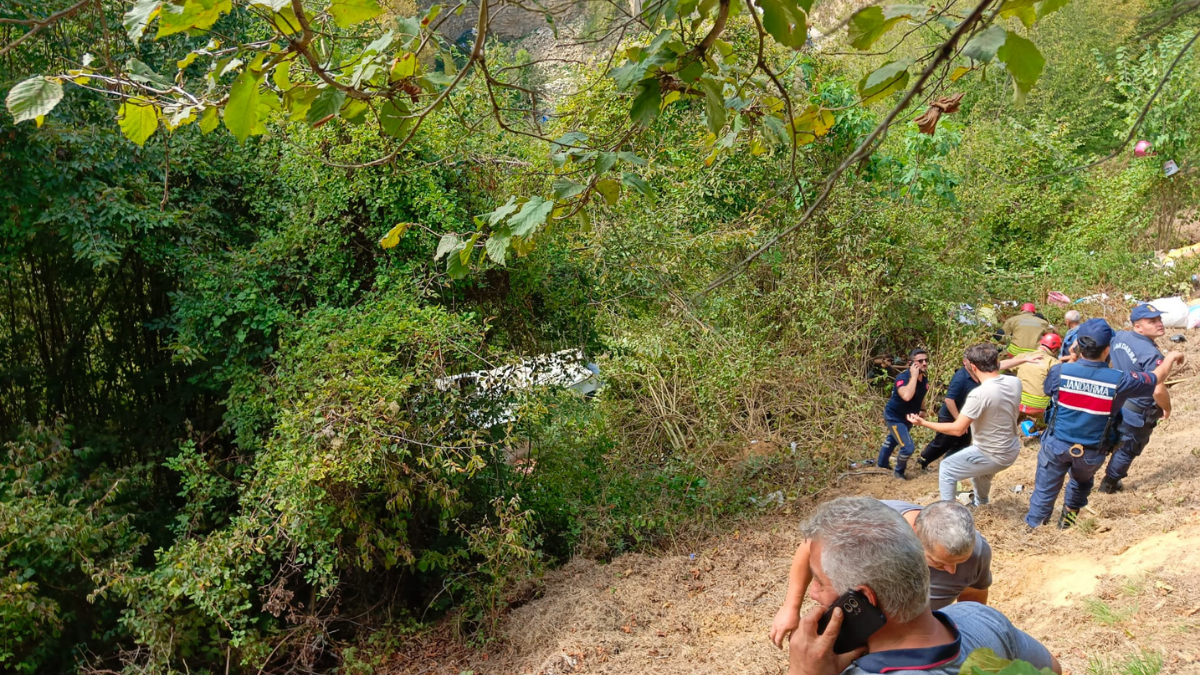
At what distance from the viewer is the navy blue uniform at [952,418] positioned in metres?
6.44

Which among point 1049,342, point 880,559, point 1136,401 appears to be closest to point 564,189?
point 880,559

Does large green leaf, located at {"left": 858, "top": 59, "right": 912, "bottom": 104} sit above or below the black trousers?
above

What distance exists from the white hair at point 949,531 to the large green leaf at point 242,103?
2535mm

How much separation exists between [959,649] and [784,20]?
1403 mm

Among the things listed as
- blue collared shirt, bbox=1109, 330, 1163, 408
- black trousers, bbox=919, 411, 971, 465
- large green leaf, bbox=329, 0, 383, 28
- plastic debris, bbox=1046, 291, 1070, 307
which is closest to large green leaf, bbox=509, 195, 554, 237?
large green leaf, bbox=329, 0, 383, 28

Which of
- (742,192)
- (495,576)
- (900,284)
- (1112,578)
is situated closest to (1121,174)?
(900,284)

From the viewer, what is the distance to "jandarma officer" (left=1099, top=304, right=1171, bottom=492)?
5.28 meters

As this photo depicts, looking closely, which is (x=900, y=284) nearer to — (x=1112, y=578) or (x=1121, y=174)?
(x=1112, y=578)

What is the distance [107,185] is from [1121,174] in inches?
544

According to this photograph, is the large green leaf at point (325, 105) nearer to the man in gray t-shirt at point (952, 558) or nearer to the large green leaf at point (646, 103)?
the large green leaf at point (646, 103)

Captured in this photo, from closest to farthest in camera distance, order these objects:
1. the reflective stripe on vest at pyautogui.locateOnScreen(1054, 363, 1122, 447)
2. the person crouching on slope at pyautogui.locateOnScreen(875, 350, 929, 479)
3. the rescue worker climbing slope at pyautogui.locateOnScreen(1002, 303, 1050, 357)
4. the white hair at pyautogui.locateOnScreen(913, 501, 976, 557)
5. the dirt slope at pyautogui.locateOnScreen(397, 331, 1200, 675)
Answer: the white hair at pyautogui.locateOnScreen(913, 501, 976, 557)
the dirt slope at pyautogui.locateOnScreen(397, 331, 1200, 675)
the reflective stripe on vest at pyautogui.locateOnScreen(1054, 363, 1122, 447)
the person crouching on slope at pyautogui.locateOnScreen(875, 350, 929, 479)
the rescue worker climbing slope at pyautogui.locateOnScreen(1002, 303, 1050, 357)

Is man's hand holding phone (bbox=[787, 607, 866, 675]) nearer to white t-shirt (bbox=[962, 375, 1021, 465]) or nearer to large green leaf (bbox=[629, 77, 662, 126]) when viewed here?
large green leaf (bbox=[629, 77, 662, 126])

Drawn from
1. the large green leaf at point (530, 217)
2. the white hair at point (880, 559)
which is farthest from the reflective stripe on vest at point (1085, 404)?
the large green leaf at point (530, 217)

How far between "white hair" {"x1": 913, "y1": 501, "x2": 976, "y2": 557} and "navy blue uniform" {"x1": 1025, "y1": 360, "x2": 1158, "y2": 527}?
2491 mm
